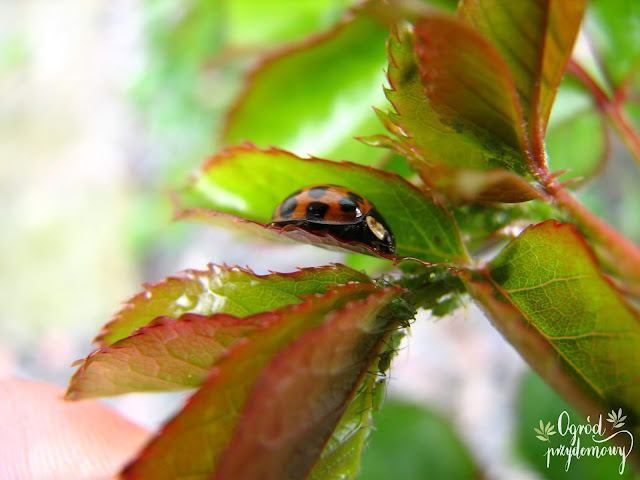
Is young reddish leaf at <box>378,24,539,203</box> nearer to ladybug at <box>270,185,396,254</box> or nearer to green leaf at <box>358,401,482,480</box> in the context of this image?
ladybug at <box>270,185,396,254</box>

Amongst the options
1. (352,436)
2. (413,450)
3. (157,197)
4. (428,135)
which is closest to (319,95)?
(428,135)

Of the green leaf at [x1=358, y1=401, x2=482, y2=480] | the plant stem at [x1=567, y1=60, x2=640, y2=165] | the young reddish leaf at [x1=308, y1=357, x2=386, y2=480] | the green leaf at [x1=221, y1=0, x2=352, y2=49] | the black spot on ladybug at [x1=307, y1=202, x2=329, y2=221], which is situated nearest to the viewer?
the young reddish leaf at [x1=308, y1=357, x2=386, y2=480]

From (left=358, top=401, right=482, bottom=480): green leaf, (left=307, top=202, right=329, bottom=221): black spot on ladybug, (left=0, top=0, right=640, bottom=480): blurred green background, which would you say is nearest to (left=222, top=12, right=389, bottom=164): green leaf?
(left=0, top=0, right=640, bottom=480): blurred green background

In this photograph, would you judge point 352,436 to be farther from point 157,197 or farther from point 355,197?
point 157,197

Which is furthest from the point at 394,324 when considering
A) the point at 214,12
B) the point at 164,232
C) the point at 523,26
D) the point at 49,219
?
the point at 49,219

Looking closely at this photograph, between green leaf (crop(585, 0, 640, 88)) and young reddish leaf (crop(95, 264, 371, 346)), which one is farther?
green leaf (crop(585, 0, 640, 88))

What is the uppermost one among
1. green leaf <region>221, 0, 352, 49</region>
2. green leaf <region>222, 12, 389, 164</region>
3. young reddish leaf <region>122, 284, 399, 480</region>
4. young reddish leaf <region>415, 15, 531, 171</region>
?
green leaf <region>221, 0, 352, 49</region>

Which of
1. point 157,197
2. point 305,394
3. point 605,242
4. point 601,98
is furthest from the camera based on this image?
point 157,197

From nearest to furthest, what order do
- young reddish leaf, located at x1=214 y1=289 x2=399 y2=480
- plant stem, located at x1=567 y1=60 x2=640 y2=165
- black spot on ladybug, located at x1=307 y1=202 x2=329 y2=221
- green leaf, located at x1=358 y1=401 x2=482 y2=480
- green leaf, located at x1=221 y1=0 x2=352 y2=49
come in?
young reddish leaf, located at x1=214 y1=289 x2=399 y2=480 < black spot on ladybug, located at x1=307 y1=202 x2=329 y2=221 < plant stem, located at x1=567 y1=60 x2=640 y2=165 < green leaf, located at x1=358 y1=401 x2=482 y2=480 < green leaf, located at x1=221 y1=0 x2=352 y2=49
